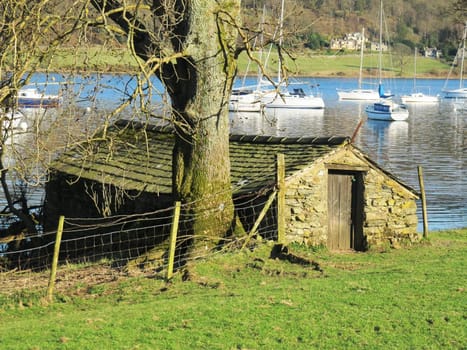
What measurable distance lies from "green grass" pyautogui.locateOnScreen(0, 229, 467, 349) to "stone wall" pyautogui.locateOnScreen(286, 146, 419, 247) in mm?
2025

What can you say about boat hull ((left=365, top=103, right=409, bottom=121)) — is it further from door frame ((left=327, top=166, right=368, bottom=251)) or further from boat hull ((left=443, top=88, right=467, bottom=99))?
door frame ((left=327, top=166, right=368, bottom=251))

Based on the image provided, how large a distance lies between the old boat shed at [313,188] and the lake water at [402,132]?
103 centimetres

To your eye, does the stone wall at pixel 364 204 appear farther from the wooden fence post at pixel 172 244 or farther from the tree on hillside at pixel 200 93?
the wooden fence post at pixel 172 244

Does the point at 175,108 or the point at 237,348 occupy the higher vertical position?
the point at 175,108

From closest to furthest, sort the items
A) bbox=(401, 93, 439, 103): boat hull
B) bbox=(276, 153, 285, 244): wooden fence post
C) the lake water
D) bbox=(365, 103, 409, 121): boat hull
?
bbox=(276, 153, 285, 244): wooden fence post, the lake water, bbox=(365, 103, 409, 121): boat hull, bbox=(401, 93, 439, 103): boat hull

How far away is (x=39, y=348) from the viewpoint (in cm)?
1120

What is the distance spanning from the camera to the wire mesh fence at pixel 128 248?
16.9 m

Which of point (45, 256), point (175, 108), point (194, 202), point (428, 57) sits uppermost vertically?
point (428, 57)

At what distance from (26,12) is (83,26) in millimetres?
1157

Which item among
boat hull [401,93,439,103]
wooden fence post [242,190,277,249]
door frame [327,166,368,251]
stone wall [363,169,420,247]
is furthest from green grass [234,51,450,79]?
wooden fence post [242,190,277,249]

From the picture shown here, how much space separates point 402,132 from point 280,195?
185ft

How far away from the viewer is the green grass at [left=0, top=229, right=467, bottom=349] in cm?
1148

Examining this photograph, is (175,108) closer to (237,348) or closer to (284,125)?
(237,348)

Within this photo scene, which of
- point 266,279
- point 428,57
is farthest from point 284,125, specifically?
point 428,57
